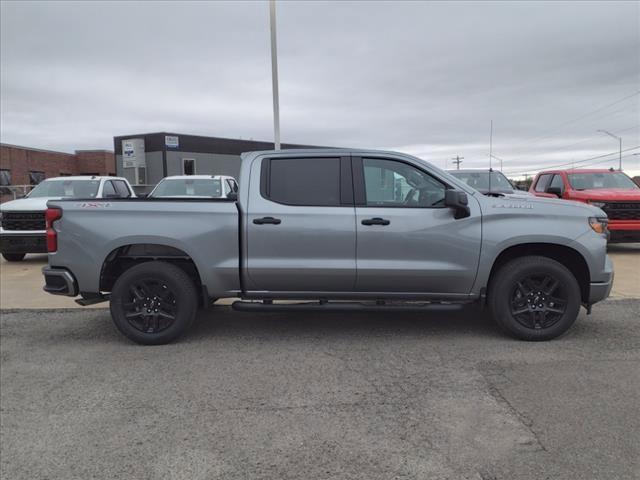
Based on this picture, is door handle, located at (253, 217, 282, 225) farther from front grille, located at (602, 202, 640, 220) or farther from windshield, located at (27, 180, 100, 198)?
front grille, located at (602, 202, 640, 220)

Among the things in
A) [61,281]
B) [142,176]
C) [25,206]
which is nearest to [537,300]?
[61,281]

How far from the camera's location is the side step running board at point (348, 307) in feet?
17.0

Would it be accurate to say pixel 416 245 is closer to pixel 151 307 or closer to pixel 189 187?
pixel 151 307

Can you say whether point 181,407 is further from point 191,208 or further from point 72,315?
point 72,315

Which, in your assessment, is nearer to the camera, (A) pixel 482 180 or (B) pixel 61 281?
(B) pixel 61 281

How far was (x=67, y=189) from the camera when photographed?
39.0ft

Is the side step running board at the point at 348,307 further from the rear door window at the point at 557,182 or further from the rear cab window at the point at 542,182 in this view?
the rear cab window at the point at 542,182

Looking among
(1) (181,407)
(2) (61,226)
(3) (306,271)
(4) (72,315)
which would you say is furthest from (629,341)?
(4) (72,315)

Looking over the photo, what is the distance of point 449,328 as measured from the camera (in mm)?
5766

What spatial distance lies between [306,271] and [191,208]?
1.33 m

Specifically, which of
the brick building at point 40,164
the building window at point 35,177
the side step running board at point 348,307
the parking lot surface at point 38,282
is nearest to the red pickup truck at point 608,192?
the parking lot surface at point 38,282

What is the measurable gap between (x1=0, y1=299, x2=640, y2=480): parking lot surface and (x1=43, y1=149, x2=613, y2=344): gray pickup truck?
433mm

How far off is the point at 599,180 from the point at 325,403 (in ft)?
36.2

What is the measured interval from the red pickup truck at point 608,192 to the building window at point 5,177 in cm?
3055
